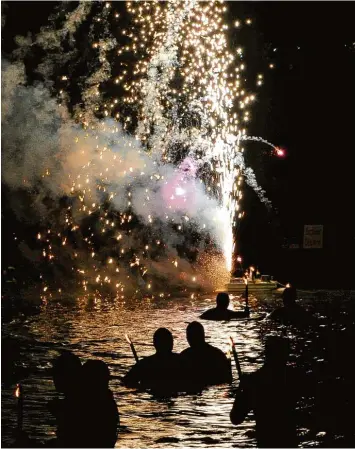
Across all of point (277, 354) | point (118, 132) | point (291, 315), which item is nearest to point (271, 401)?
point (277, 354)

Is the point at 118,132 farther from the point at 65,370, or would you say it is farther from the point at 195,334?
the point at 65,370

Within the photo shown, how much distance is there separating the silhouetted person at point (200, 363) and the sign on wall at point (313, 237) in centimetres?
2807

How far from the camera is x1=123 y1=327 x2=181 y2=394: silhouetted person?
28.9 feet

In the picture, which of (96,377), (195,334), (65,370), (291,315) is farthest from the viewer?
(291,315)

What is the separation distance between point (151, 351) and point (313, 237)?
23.6m

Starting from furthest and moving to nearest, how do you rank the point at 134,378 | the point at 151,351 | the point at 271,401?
the point at 151,351 → the point at 134,378 → the point at 271,401

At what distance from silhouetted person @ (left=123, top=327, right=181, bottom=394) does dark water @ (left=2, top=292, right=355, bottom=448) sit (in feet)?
1.95

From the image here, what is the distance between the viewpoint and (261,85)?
127 ft

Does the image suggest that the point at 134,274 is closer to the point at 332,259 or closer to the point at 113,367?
the point at 332,259

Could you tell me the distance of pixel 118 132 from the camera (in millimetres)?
28844

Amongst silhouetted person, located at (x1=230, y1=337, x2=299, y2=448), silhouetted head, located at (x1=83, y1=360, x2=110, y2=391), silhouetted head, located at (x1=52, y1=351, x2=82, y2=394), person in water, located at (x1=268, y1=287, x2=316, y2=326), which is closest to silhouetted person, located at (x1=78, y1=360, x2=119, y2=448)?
silhouetted head, located at (x1=83, y1=360, x2=110, y2=391)

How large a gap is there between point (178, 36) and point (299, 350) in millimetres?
14473

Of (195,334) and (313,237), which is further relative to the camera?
(313,237)

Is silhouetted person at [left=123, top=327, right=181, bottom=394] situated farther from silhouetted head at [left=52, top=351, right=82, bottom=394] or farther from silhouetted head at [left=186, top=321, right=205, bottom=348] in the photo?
silhouetted head at [left=52, top=351, right=82, bottom=394]
